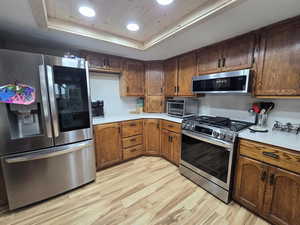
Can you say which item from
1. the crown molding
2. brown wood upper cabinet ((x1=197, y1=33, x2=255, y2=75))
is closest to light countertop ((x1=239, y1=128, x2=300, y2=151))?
brown wood upper cabinet ((x1=197, y1=33, x2=255, y2=75))

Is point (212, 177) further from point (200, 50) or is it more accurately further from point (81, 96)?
point (81, 96)

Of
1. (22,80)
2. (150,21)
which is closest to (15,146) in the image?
(22,80)

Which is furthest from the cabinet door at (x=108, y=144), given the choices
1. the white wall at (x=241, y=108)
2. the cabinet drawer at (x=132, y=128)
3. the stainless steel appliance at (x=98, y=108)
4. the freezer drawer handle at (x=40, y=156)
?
the white wall at (x=241, y=108)

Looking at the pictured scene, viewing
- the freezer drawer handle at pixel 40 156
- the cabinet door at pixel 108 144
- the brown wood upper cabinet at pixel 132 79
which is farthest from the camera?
the brown wood upper cabinet at pixel 132 79

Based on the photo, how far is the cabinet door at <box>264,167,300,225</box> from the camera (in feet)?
3.95

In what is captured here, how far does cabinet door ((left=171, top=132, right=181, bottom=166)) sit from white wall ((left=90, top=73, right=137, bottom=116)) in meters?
1.33

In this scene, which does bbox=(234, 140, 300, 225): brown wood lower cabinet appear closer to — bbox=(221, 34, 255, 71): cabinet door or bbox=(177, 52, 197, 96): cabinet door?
bbox=(221, 34, 255, 71): cabinet door

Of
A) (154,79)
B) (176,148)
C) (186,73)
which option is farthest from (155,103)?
(176,148)

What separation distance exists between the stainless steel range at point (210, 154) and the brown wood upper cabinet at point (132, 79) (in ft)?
4.44

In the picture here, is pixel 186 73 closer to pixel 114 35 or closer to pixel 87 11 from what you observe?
pixel 114 35

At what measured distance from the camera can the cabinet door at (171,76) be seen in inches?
107

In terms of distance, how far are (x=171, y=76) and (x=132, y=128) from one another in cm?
137

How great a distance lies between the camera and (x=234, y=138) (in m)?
1.53

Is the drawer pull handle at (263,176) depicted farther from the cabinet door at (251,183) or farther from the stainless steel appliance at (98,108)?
the stainless steel appliance at (98,108)
